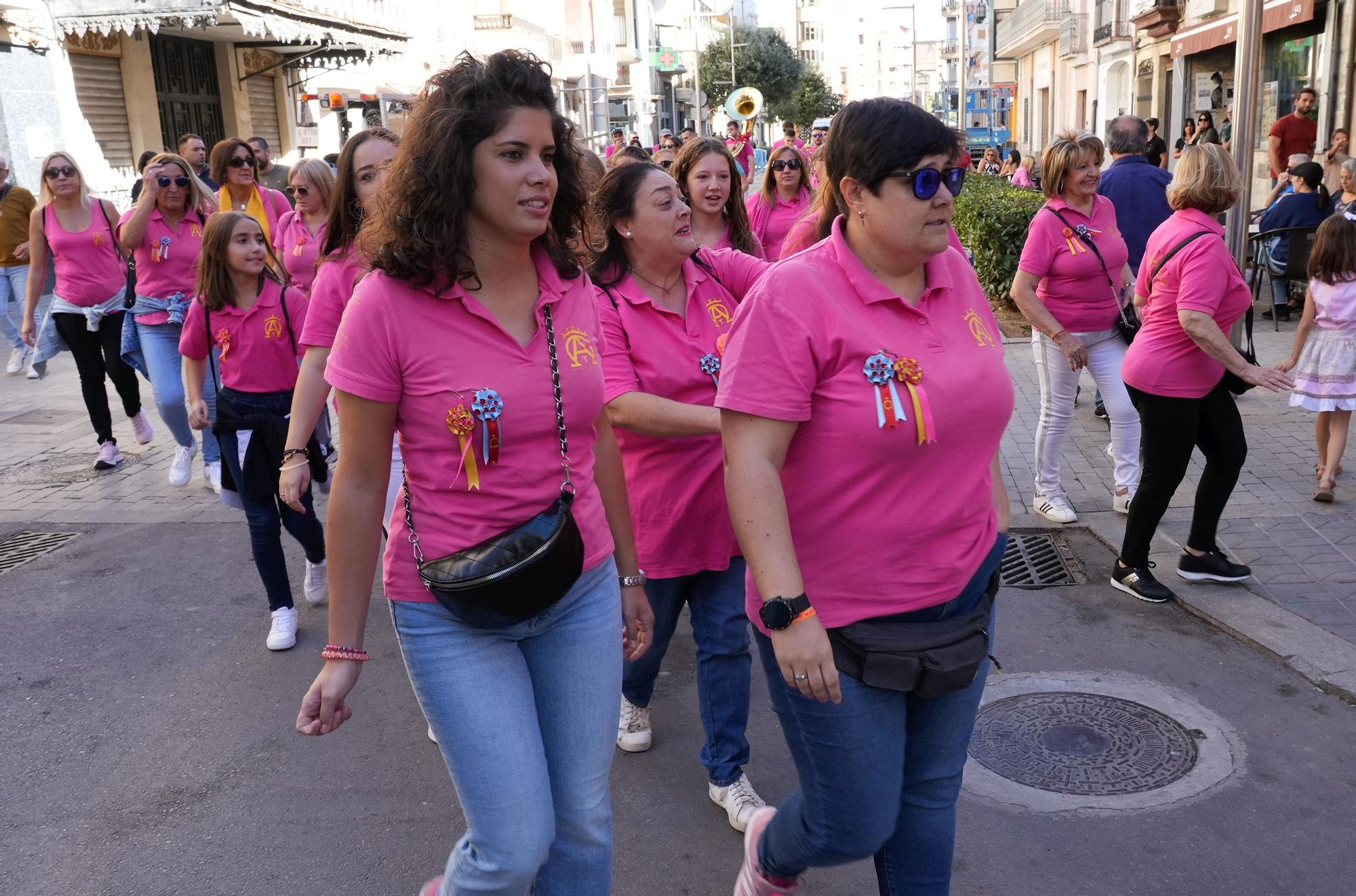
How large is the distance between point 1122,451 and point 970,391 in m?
4.09

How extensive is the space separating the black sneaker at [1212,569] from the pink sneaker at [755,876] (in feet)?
9.52

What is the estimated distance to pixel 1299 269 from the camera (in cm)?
1079

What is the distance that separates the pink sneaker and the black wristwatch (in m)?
0.71

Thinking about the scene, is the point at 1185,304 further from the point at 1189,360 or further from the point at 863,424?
the point at 863,424

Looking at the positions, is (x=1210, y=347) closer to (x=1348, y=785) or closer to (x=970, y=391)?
(x=1348, y=785)

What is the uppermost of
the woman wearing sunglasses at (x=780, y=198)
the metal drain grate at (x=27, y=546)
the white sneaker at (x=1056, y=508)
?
the woman wearing sunglasses at (x=780, y=198)

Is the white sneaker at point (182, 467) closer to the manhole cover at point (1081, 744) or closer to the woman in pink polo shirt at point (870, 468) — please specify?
the manhole cover at point (1081, 744)

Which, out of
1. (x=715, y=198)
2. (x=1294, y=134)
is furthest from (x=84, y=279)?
(x=1294, y=134)

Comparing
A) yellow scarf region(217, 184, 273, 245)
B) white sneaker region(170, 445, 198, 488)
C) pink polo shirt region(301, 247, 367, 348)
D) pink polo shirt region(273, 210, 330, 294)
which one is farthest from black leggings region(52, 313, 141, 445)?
pink polo shirt region(301, 247, 367, 348)

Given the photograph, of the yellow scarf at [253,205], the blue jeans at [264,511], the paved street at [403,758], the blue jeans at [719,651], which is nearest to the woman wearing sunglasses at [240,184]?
the yellow scarf at [253,205]

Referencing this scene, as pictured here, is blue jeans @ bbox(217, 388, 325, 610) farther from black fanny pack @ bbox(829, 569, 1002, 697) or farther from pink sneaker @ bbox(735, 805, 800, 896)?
black fanny pack @ bbox(829, 569, 1002, 697)

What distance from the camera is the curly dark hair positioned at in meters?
2.43

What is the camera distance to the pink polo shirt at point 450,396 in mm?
2395

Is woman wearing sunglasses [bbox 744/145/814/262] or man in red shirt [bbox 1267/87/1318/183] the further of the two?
man in red shirt [bbox 1267/87/1318/183]
